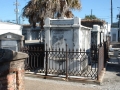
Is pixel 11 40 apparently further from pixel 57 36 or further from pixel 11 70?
pixel 11 70

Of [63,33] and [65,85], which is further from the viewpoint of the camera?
[63,33]

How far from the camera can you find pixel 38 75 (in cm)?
823

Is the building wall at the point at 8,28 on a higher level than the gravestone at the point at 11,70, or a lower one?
higher

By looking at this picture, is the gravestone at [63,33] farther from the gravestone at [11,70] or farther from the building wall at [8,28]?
the building wall at [8,28]

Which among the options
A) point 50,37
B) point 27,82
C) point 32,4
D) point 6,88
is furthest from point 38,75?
point 32,4

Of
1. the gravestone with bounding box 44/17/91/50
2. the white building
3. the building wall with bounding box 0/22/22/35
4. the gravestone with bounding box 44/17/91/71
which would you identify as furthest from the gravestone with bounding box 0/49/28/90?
the building wall with bounding box 0/22/22/35

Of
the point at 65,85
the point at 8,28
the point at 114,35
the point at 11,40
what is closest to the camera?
the point at 65,85

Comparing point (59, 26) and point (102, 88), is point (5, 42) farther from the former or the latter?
point (102, 88)

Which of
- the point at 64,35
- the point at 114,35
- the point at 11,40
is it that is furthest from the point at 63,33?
the point at 114,35

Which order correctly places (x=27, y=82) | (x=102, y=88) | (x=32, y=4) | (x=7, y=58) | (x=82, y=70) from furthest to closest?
(x=32, y=4), (x=82, y=70), (x=27, y=82), (x=102, y=88), (x=7, y=58)

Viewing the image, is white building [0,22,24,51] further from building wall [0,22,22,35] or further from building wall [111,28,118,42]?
building wall [111,28,118,42]

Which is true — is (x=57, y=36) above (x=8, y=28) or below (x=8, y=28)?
below

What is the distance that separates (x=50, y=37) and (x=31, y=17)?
18.6 ft

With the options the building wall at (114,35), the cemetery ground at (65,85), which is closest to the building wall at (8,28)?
the cemetery ground at (65,85)
